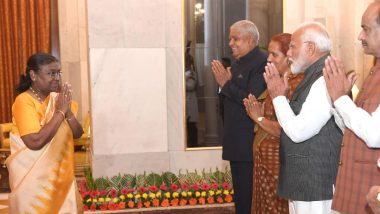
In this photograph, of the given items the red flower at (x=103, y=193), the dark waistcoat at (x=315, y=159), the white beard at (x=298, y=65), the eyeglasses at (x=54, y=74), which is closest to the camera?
the dark waistcoat at (x=315, y=159)

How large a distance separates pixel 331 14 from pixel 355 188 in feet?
14.0

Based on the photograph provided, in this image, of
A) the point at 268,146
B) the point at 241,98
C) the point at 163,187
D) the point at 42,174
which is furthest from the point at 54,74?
the point at 163,187

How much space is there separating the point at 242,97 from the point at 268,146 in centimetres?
63

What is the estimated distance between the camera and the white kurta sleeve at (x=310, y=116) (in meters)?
2.57

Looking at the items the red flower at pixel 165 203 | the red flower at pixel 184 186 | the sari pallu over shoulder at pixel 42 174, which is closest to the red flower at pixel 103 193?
the red flower at pixel 165 203

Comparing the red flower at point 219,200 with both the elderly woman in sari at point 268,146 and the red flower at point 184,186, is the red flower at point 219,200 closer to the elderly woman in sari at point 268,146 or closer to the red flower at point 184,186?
the red flower at point 184,186

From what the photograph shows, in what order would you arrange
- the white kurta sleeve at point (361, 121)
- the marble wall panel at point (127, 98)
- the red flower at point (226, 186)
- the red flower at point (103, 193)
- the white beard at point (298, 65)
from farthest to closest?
the marble wall panel at point (127, 98), the red flower at point (226, 186), the red flower at point (103, 193), the white beard at point (298, 65), the white kurta sleeve at point (361, 121)

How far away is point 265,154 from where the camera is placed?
3344 millimetres

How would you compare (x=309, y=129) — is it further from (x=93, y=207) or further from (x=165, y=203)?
(x=93, y=207)

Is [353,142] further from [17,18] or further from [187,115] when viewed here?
[17,18]

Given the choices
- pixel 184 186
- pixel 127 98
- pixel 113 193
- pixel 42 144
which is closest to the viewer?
pixel 42 144

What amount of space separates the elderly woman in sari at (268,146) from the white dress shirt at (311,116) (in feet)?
1.93

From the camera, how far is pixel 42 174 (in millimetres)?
3307

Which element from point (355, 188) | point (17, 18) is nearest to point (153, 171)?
point (355, 188)
